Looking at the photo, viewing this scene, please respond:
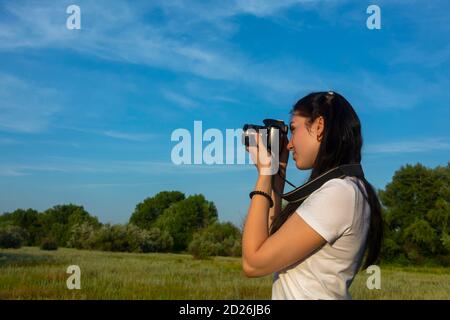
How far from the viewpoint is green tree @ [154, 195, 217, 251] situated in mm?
10070

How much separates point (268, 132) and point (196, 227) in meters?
9.00

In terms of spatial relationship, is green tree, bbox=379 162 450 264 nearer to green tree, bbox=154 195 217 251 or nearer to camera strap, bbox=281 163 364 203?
green tree, bbox=154 195 217 251

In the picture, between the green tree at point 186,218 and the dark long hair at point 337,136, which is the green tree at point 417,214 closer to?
the green tree at point 186,218

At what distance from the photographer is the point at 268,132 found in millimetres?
1867

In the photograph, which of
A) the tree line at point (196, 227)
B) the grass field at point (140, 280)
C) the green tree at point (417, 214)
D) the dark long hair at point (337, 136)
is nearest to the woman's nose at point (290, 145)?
the dark long hair at point (337, 136)

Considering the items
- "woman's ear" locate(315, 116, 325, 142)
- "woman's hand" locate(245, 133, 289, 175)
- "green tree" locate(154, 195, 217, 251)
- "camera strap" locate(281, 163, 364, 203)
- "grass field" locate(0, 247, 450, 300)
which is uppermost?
"woman's ear" locate(315, 116, 325, 142)

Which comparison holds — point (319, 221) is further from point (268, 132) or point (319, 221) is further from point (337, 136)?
point (268, 132)

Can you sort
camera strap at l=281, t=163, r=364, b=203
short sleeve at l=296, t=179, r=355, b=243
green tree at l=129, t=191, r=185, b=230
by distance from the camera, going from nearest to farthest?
1. short sleeve at l=296, t=179, r=355, b=243
2. camera strap at l=281, t=163, r=364, b=203
3. green tree at l=129, t=191, r=185, b=230

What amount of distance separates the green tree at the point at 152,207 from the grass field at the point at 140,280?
190cm

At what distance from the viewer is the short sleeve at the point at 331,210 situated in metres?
1.48

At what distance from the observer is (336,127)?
1.63 m

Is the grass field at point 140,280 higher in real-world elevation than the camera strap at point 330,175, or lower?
lower

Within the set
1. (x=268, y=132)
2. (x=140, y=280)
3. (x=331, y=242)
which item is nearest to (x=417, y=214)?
(x=140, y=280)

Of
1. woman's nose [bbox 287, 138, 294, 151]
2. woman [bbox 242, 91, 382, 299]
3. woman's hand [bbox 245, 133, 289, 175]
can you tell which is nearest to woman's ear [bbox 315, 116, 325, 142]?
woman [bbox 242, 91, 382, 299]
